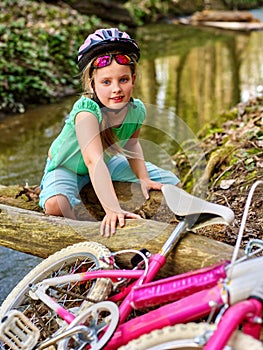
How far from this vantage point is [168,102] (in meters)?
8.47

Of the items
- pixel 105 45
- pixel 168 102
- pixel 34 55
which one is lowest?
pixel 168 102

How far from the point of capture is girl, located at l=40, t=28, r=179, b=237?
291cm

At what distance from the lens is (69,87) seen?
30.9 feet

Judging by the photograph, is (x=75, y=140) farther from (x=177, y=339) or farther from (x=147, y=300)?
(x=177, y=339)

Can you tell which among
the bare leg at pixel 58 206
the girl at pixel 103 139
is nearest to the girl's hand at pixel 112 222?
the girl at pixel 103 139

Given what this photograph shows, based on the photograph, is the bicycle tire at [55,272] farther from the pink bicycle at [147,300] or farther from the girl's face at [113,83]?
the girl's face at [113,83]

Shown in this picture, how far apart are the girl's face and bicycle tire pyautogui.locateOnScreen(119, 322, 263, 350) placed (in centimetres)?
144

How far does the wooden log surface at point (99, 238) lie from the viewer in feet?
8.06

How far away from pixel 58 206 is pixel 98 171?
1.24ft

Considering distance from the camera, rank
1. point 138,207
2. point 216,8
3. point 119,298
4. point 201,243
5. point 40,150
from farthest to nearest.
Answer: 1. point 216,8
2. point 40,150
3. point 138,207
4. point 201,243
5. point 119,298

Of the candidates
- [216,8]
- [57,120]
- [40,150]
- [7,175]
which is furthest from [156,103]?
[216,8]

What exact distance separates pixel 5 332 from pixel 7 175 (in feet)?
11.7

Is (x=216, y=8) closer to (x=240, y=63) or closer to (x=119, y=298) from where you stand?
(x=240, y=63)

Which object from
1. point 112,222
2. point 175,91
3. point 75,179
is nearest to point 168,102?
point 175,91
